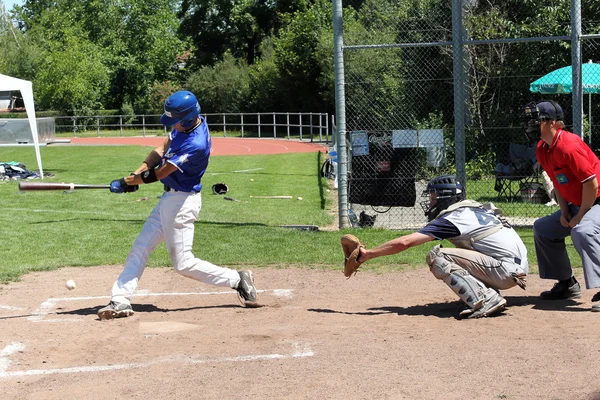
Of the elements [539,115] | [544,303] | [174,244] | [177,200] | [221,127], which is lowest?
[544,303]

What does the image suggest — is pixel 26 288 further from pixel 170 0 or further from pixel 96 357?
pixel 170 0

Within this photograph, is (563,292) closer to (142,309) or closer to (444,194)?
(444,194)

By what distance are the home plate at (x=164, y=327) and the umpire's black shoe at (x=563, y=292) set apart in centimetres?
336

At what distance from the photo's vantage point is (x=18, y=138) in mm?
25594

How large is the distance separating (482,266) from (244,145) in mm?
31316

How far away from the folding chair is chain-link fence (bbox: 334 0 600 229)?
0.07ft

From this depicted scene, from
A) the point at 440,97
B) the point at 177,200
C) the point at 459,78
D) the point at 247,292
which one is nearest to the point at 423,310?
the point at 247,292

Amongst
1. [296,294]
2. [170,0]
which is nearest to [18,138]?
[296,294]

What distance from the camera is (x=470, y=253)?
23.1 ft

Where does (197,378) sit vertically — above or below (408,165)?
below

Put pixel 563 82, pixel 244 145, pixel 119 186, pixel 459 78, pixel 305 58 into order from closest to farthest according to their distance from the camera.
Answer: pixel 119 186
pixel 459 78
pixel 563 82
pixel 244 145
pixel 305 58

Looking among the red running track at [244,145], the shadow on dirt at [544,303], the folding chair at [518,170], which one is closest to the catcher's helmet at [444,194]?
the shadow on dirt at [544,303]

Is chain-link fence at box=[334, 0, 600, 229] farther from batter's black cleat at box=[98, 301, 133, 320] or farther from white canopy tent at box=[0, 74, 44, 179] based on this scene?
white canopy tent at box=[0, 74, 44, 179]

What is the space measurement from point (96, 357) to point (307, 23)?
134ft
